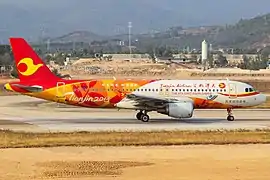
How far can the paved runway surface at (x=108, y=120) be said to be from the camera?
127 feet

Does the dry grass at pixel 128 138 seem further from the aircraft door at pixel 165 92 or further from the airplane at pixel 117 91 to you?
the aircraft door at pixel 165 92

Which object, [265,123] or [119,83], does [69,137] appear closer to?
[119,83]

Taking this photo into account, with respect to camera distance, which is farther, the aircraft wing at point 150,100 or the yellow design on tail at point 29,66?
the yellow design on tail at point 29,66

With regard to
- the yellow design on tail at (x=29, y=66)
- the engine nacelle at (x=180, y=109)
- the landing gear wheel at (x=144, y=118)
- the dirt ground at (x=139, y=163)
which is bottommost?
the dirt ground at (x=139, y=163)

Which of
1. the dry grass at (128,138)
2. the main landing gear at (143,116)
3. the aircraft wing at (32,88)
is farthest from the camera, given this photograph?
the main landing gear at (143,116)

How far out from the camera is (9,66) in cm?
13538

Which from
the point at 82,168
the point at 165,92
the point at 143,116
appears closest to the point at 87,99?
the point at 143,116

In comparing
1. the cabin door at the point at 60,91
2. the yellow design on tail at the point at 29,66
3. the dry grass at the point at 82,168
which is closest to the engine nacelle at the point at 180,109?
the cabin door at the point at 60,91

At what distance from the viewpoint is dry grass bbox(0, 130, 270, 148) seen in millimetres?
29266

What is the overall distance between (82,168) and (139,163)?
8.14 ft

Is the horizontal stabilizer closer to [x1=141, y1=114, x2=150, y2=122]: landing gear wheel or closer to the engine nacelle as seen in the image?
[x1=141, y1=114, x2=150, y2=122]: landing gear wheel

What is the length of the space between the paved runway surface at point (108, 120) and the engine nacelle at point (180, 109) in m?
0.65

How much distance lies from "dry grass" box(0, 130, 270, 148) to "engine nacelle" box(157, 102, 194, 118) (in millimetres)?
6072

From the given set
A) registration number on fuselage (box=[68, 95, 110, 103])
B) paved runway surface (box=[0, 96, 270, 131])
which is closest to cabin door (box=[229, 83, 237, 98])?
paved runway surface (box=[0, 96, 270, 131])
